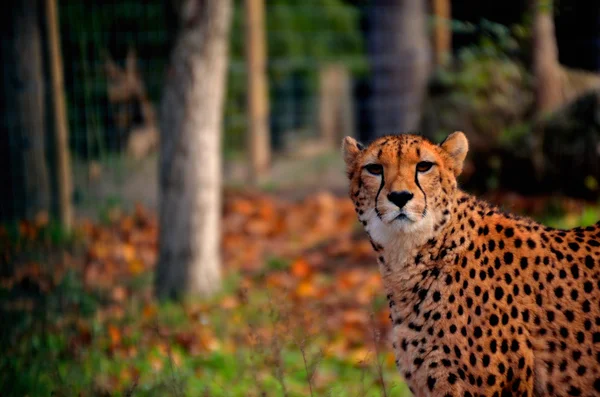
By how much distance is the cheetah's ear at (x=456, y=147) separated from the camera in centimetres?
347

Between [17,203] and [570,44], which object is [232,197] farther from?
[570,44]

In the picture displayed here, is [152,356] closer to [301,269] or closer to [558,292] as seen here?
[301,269]

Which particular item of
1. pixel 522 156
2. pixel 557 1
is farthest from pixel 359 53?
pixel 557 1

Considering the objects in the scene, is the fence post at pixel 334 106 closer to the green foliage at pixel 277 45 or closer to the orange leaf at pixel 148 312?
the green foliage at pixel 277 45

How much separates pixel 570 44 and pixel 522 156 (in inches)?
61.1

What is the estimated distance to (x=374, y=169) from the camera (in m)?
3.37

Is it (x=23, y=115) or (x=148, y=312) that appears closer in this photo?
(x=148, y=312)

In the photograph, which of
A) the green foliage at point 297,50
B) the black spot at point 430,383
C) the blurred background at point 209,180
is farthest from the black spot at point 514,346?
the green foliage at point 297,50

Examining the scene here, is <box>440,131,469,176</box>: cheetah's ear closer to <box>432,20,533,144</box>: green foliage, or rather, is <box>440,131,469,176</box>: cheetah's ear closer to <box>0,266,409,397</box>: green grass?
<box>0,266,409,397</box>: green grass

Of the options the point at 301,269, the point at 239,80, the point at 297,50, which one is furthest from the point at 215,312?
the point at 297,50

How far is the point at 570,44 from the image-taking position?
847cm

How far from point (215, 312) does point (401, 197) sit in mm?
3591

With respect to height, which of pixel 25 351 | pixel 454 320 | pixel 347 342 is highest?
pixel 454 320

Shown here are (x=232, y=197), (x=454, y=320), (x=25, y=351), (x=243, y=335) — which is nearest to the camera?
(x=454, y=320)
